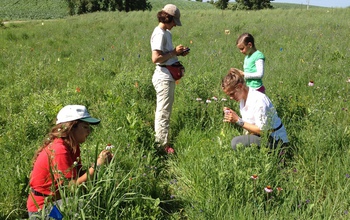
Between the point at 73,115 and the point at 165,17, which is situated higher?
the point at 165,17

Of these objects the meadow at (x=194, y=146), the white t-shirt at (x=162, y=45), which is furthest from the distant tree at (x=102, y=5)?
the white t-shirt at (x=162, y=45)

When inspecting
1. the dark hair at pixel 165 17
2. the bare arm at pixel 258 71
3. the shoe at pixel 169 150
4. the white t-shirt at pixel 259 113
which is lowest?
the shoe at pixel 169 150

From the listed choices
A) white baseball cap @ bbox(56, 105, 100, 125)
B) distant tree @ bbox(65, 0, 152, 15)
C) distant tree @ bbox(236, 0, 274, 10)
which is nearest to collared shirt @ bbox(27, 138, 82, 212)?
white baseball cap @ bbox(56, 105, 100, 125)

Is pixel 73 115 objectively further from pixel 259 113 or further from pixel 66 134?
pixel 259 113

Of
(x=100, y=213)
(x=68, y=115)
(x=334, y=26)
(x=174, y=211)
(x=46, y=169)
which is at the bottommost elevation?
(x=174, y=211)

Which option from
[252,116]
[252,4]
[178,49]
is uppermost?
[252,4]

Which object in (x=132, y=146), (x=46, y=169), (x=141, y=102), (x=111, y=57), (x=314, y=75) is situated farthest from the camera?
(x=111, y=57)

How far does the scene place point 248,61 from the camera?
3.89 m

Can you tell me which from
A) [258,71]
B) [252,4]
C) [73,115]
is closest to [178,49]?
[258,71]

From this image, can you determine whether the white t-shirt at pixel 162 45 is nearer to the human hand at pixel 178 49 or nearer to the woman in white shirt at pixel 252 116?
the human hand at pixel 178 49

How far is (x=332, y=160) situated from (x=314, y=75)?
9.29 feet

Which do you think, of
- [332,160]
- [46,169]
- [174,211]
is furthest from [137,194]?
[332,160]

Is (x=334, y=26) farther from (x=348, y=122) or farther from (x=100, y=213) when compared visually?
(x=100, y=213)

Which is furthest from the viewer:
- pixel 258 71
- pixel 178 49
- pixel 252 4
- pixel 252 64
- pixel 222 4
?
pixel 222 4
